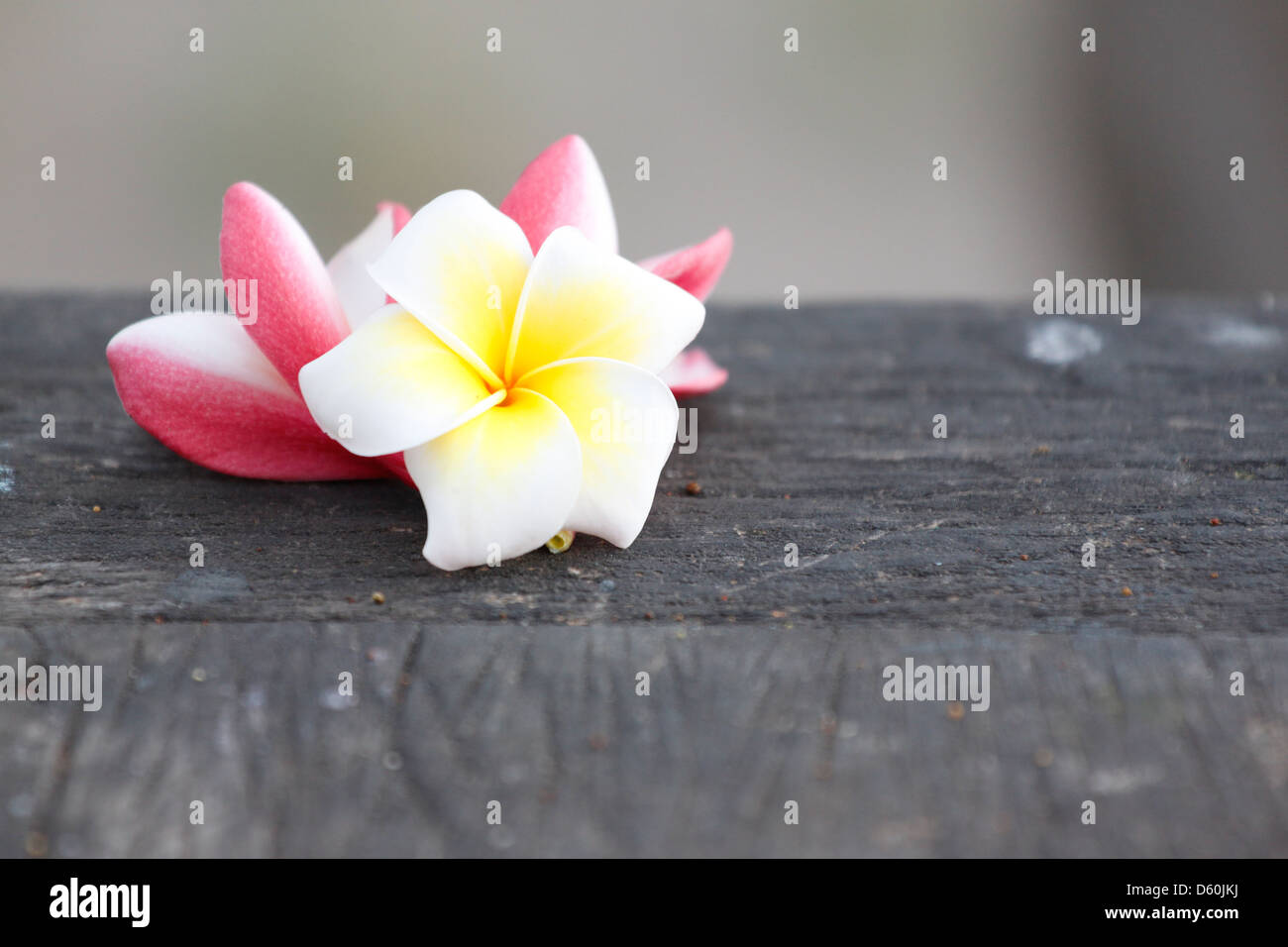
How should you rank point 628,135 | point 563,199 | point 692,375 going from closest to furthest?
1. point 563,199
2. point 692,375
3. point 628,135

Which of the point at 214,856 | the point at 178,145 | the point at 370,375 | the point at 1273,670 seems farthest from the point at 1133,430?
the point at 178,145

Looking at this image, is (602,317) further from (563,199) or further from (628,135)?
(628,135)

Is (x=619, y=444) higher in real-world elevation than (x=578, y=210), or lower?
lower
